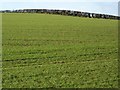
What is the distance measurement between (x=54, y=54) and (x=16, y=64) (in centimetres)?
433

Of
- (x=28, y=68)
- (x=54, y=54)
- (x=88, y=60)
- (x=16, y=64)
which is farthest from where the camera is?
(x=54, y=54)

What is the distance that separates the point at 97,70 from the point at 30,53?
6.39 metres

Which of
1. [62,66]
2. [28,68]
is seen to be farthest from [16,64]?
[62,66]

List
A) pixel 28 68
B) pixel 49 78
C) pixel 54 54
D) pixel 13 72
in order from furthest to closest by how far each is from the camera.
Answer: pixel 54 54 < pixel 28 68 < pixel 13 72 < pixel 49 78

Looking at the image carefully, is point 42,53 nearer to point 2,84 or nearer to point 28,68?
point 28,68

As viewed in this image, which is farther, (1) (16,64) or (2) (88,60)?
(2) (88,60)

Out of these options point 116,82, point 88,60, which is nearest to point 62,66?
point 88,60

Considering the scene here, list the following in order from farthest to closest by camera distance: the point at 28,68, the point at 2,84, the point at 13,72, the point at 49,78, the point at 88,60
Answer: the point at 88,60 < the point at 28,68 < the point at 13,72 < the point at 49,78 < the point at 2,84

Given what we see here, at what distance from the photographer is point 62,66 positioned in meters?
17.0

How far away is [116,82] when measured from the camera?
1369cm

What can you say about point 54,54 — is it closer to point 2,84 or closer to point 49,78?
point 49,78

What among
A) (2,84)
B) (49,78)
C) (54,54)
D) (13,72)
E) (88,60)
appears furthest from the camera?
(54,54)

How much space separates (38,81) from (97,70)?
3731 mm

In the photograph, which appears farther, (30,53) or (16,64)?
(30,53)
